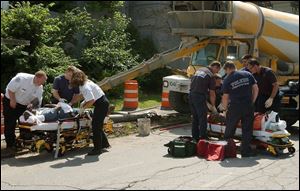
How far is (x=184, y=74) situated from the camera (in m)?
14.8

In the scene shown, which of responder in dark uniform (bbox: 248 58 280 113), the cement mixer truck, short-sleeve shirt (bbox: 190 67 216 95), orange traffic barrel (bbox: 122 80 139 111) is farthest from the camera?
orange traffic barrel (bbox: 122 80 139 111)

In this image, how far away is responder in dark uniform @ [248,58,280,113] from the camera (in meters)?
10.4

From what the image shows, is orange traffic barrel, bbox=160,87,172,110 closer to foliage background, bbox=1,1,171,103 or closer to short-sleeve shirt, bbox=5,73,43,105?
foliage background, bbox=1,1,171,103

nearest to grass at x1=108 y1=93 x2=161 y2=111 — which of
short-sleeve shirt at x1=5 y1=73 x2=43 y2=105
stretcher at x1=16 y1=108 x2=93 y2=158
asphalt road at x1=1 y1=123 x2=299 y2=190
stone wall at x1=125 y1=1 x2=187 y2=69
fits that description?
stone wall at x1=125 y1=1 x2=187 y2=69

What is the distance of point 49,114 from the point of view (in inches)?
367

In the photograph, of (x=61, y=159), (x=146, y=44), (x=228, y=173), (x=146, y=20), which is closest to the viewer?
(x=228, y=173)

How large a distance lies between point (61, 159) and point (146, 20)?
1751 cm

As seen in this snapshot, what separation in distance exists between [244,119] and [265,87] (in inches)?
57.5

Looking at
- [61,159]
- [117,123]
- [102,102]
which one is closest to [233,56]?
[117,123]

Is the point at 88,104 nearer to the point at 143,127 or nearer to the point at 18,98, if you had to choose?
the point at 18,98

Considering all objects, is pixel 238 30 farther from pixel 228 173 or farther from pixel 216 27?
pixel 228 173

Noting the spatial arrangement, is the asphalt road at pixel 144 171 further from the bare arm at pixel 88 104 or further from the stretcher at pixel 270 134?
the bare arm at pixel 88 104

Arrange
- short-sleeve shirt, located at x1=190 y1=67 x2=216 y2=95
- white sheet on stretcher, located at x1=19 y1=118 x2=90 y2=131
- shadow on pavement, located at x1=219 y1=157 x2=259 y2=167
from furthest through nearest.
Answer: short-sleeve shirt, located at x1=190 y1=67 x2=216 y2=95
white sheet on stretcher, located at x1=19 y1=118 x2=90 y2=131
shadow on pavement, located at x1=219 y1=157 x2=259 y2=167

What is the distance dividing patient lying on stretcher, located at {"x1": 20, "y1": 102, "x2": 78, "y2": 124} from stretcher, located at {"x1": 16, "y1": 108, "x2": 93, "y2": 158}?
0.9 inches
